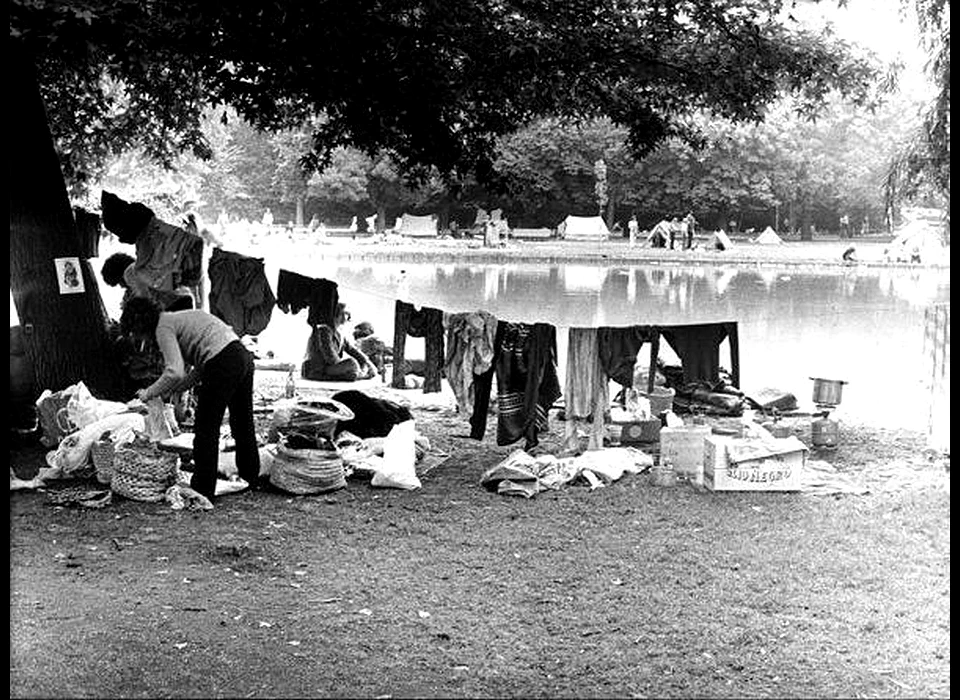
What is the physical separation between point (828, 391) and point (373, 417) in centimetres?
430

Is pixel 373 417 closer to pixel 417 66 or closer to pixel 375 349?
pixel 417 66

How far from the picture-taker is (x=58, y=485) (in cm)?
818

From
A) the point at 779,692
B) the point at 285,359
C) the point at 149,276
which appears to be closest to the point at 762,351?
the point at 285,359

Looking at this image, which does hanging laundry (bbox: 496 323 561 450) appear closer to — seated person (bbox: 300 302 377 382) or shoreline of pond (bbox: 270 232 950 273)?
seated person (bbox: 300 302 377 382)

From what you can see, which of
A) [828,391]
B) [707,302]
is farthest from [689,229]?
[828,391]

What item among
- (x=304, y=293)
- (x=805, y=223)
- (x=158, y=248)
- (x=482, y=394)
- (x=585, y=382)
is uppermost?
(x=805, y=223)

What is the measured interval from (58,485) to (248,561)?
224cm

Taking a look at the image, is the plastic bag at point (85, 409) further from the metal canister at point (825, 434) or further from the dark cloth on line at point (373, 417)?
the metal canister at point (825, 434)

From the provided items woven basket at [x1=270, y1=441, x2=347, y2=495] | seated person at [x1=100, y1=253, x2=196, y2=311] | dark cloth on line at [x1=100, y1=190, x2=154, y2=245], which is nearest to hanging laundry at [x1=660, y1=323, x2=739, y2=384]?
woven basket at [x1=270, y1=441, x2=347, y2=495]

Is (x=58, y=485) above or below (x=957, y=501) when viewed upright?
below

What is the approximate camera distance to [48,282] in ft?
32.8

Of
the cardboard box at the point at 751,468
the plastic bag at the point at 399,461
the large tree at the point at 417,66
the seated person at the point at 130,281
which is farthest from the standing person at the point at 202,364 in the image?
the cardboard box at the point at 751,468

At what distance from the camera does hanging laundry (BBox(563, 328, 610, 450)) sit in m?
9.25

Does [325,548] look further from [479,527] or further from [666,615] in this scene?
[666,615]
